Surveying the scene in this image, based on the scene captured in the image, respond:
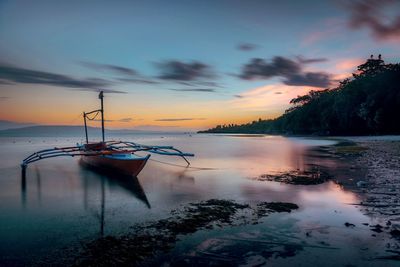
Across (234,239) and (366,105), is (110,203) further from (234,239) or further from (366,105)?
(366,105)

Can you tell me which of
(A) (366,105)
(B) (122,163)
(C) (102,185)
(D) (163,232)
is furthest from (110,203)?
(A) (366,105)

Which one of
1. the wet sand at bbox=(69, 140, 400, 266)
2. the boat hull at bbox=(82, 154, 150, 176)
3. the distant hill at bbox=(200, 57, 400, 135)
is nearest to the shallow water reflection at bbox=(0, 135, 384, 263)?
the boat hull at bbox=(82, 154, 150, 176)

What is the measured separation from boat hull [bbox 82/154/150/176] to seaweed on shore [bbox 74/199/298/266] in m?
6.43

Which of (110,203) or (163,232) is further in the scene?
(110,203)

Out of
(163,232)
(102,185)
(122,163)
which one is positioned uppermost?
(122,163)

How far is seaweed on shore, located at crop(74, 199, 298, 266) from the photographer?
538 cm

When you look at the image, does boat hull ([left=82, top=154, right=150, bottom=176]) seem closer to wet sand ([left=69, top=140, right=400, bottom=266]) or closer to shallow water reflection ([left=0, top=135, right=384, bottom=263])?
shallow water reflection ([left=0, top=135, right=384, bottom=263])

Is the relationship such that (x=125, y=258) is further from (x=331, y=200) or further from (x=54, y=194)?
(x=54, y=194)

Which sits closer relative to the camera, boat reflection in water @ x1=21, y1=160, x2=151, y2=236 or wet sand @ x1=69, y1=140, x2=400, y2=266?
wet sand @ x1=69, y1=140, x2=400, y2=266

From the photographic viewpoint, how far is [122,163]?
16.1 meters

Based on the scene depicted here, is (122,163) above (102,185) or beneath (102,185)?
above

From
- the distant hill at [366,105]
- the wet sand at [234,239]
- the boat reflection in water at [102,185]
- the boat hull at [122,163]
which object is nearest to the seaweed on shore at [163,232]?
the wet sand at [234,239]

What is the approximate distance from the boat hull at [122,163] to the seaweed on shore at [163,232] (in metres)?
6.43

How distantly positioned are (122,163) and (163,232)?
10030 millimetres
